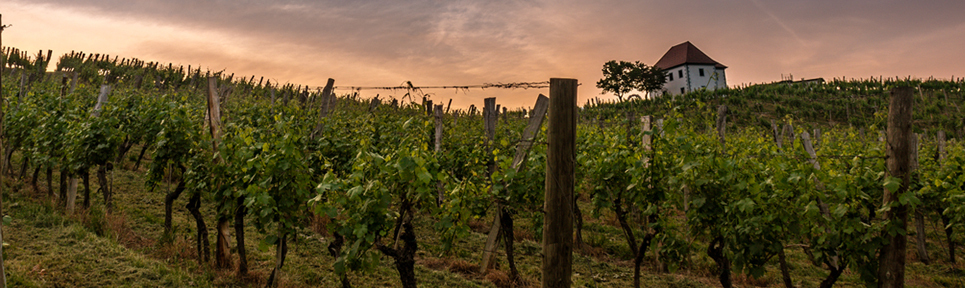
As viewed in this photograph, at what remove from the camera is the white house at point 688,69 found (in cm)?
4700

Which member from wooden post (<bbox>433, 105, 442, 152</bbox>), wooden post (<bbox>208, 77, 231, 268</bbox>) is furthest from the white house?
wooden post (<bbox>208, 77, 231, 268</bbox>)

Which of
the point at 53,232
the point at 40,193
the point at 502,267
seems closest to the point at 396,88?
the point at 502,267

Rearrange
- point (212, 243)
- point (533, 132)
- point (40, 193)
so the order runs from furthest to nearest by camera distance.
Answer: point (40, 193) → point (212, 243) → point (533, 132)

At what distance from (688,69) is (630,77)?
7091 mm

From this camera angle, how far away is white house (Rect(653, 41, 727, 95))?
154ft

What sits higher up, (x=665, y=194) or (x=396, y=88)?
(x=396, y=88)

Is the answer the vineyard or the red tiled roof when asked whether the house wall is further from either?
the vineyard

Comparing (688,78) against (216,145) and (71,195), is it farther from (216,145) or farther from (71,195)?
(71,195)

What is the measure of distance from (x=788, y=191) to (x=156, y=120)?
7886 mm

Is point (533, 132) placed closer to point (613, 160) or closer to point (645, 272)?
point (613, 160)

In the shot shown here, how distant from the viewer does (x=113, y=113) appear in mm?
7645

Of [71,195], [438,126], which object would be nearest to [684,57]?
[438,126]

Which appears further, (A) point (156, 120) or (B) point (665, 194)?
(A) point (156, 120)

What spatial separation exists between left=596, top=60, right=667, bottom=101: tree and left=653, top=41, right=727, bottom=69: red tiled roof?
4.23 metres
